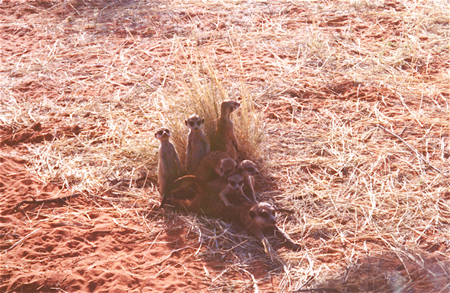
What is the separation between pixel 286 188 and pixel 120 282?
1.96 metres

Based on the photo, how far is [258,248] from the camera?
4203 millimetres

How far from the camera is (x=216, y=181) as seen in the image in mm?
A: 4660

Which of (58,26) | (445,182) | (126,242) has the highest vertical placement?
(58,26)

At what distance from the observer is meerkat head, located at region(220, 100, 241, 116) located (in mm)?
4839

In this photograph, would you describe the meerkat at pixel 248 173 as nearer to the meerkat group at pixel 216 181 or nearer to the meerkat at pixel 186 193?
the meerkat group at pixel 216 181

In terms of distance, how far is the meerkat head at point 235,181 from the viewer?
14.1 ft

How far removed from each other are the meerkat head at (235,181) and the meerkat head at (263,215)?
24 cm

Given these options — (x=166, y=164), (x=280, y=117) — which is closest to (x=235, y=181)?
(x=166, y=164)

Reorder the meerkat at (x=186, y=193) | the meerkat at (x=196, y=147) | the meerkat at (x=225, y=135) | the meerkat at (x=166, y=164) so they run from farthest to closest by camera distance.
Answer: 1. the meerkat at (x=225, y=135)
2. the meerkat at (x=196, y=147)
3. the meerkat at (x=166, y=164)
4. the meerkat at (x=186, y=193)

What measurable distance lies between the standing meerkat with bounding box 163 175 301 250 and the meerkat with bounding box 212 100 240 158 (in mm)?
531

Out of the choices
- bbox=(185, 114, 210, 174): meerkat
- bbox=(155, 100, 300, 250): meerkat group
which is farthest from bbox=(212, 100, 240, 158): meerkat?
bbox=(185, 114, 210, 174): meerkat

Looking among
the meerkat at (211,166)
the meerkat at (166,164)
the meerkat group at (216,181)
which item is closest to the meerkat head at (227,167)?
the meerkat group at (216,181)

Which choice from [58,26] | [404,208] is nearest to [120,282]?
[404,208]

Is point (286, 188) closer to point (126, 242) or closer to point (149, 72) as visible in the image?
point (126, 242)
